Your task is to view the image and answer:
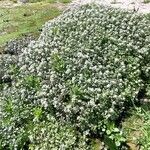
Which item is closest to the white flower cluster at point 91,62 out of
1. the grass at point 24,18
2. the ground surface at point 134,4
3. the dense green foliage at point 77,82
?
the dense green foliage at point 77,82

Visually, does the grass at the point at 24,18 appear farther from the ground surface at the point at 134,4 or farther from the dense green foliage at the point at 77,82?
the dense green foliage at the point at 77,82

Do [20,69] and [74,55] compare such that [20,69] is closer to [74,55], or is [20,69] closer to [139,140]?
[74,55]

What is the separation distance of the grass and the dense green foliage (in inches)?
320

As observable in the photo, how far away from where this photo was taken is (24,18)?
37406mm

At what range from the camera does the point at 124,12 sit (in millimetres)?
25453

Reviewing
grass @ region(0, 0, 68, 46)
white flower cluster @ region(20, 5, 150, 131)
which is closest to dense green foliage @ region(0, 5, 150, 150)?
white flower cluster @ region(20, 5, 150, 131)

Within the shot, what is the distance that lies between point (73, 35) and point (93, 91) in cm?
479

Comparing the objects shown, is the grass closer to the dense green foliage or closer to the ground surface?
the ground surface

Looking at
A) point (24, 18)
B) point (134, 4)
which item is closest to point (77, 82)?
point (134, 4)

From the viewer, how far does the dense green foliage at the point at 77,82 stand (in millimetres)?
19516

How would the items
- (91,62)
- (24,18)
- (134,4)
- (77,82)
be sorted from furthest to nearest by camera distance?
(24,18), (134,4), (91,62), (77,82)

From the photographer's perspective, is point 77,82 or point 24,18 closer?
point 77,82

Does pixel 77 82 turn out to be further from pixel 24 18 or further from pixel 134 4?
pixel 24 18

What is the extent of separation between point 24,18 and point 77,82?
1774cm
